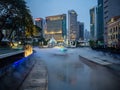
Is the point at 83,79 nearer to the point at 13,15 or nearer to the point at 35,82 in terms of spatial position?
the point at 35,82

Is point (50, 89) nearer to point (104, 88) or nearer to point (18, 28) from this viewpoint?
point (104, 88)

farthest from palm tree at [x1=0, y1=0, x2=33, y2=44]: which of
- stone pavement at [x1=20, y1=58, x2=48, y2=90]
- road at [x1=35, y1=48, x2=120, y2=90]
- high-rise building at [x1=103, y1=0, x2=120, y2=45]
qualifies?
high-rise building at [x1=103, y1=0, x2=120, y2=45]

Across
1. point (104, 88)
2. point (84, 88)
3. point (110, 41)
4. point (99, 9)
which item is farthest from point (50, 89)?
point (99, 9)

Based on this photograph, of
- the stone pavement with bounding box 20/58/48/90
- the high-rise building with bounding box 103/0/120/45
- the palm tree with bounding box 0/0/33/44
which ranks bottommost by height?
the stone pavement with bounding box 20/58/48/90

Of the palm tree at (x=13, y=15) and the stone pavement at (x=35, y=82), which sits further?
the palm tree at (x=13, y=15)

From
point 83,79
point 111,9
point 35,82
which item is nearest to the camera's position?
point 35,82

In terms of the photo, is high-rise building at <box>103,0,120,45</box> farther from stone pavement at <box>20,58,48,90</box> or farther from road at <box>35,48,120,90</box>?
stone pavement at <box>20,58,48,90</box>

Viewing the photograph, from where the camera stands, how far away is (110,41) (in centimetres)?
11406

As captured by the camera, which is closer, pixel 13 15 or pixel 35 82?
pixel 35 82

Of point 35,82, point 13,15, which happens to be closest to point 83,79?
point 35,82

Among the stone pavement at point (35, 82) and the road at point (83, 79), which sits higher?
the stone pavement at point (35, 82)

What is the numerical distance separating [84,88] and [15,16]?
881 inches

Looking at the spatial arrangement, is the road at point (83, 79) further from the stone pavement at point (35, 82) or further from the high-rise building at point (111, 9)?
the high-rise building at point (111, 9)

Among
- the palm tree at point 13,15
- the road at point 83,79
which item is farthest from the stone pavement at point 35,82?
the palm tree at point 13,15
